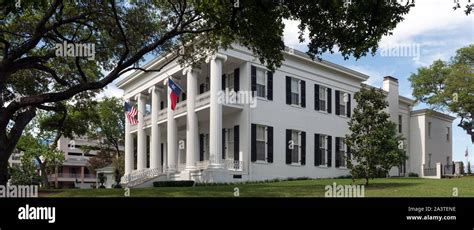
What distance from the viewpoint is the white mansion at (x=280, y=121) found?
2773 centimetres

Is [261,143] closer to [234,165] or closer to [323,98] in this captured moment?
[234,165]

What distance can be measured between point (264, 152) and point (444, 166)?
1110 centimetres

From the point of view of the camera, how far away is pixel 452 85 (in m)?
29.3

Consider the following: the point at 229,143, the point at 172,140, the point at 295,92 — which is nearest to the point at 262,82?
the point at 295,92

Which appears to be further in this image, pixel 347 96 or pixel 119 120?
pixel 119 120

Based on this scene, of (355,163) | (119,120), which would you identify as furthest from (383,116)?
(119,120)

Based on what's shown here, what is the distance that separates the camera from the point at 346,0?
13.8 meters

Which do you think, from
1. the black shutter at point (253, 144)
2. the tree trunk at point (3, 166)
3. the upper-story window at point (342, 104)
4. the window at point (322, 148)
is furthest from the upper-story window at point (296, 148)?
the tree trunk at point (3, 166)

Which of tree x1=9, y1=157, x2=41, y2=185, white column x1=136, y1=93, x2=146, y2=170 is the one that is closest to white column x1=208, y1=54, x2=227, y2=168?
white column x1=136, y1=93, x2=146, y2=170

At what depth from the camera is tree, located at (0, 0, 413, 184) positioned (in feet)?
47.0

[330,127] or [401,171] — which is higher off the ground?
[330,127]

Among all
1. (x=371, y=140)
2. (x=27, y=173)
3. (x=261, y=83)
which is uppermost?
(x=261, y=83)

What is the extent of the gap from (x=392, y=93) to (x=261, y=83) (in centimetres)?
749
